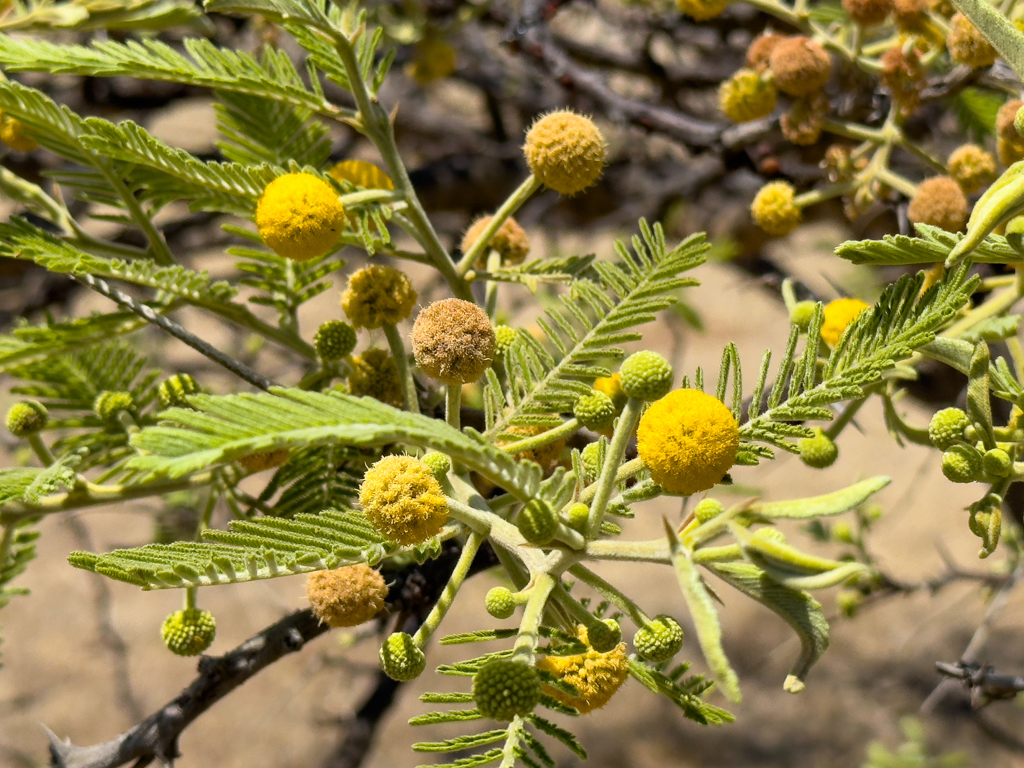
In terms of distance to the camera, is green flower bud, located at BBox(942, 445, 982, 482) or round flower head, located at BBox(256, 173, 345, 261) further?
round flower head, located at BBox(256, 173, 345, 261)

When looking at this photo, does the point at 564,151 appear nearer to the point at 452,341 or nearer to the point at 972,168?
the point at 452,341

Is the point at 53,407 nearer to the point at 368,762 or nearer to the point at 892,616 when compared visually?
the point at 368,762

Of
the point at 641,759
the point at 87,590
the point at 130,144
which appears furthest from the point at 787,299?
the point at 87,590

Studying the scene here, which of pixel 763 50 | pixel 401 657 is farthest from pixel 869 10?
pixel 401 657

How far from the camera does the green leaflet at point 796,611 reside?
0.92m

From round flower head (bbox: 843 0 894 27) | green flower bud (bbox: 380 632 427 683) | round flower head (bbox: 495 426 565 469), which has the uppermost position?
round flower head (bbox: 843 0 894 27)

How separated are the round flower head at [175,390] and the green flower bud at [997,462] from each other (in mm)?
1456

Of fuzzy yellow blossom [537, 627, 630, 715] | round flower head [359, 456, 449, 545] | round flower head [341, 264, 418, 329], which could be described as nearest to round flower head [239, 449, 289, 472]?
round flower head [341, 264, 418, 329]

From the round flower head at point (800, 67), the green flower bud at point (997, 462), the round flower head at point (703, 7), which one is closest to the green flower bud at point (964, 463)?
the green flower bud at point (997, 462)

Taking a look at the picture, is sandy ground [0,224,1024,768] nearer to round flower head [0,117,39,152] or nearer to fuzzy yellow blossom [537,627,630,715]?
round flower head [0,117,39,152]

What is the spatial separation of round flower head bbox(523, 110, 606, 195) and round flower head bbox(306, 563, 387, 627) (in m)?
0.75

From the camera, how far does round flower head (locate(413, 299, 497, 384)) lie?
130 centimetres

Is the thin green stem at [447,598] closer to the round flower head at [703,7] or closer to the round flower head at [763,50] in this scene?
the round flower head at [763,50]

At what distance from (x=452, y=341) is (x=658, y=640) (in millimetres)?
518
